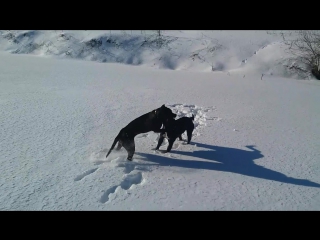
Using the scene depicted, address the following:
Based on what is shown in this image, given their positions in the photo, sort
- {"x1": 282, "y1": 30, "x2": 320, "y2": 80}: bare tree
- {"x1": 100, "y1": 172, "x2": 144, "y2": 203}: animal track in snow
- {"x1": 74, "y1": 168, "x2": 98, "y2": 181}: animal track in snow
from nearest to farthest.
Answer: {"x1": 100, "y1": 172, "x2": 144, "y2": 203}: animal track in snow
{"x1": 74, "y1": 168, "x2": 98, "y2": 181}: animal track in snow
{"x1": 282, "y1": 30, "x2": 320, "y2": 80}: bare tree

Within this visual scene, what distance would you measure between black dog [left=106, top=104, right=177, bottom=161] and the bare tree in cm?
1349

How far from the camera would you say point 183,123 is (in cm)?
570

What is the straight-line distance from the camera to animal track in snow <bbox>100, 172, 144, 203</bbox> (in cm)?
393

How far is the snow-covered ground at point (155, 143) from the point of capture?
394 centimetres

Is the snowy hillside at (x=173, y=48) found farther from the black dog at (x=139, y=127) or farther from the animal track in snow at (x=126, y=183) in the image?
the animal track in snow at (x=126, y=183)

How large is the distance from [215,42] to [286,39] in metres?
5.06

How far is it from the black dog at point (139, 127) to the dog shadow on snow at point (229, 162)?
51 centimetres

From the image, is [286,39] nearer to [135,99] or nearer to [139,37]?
[139,37]

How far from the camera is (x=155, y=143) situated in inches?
233

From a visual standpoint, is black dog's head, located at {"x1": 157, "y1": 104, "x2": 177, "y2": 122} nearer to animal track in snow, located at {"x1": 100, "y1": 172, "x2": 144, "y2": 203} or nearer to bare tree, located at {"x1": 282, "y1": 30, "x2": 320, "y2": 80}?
animal track in snow, located at {"x1": 100, "y1": 172, "x2": 144, "y2": 203}

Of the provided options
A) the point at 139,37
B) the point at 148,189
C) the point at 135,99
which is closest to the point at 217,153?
the point at 148,189

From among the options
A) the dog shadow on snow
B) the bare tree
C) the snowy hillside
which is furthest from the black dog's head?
the bare tree

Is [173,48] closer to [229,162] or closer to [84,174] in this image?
[229,162]

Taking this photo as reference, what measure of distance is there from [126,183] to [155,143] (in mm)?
1775
